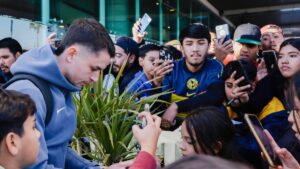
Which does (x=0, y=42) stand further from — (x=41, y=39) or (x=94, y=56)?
(x=94, y=56)

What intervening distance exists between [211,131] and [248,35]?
138cm

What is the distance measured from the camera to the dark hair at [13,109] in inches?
49.2

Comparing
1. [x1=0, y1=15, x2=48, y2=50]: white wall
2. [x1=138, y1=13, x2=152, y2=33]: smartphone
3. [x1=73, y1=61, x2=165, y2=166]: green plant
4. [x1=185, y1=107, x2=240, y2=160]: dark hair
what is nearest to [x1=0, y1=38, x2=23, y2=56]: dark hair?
[x1=138, y1=13, x2=152, y2=33]: smartphone

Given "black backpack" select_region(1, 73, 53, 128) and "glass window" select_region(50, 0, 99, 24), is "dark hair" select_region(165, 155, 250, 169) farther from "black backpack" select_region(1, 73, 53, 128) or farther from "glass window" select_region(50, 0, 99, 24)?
"glass window" select_region(50, 0, 99, 24)

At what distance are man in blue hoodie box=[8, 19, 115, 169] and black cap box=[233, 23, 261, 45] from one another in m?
1.45

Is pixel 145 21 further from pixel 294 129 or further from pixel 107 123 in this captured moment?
pixel 294 129

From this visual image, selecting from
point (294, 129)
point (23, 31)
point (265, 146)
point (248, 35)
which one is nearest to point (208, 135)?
point (265, 146)

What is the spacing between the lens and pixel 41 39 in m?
5.28

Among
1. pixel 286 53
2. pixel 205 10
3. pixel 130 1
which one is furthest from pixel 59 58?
pixel 205 10

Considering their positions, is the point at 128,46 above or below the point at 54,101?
above

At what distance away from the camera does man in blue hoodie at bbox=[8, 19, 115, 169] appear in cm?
132

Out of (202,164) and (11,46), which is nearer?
(202,164)

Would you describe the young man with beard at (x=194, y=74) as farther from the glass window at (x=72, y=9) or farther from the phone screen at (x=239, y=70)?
the glass window at (x=72, y=9)

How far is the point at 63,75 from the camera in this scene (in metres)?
1.47
